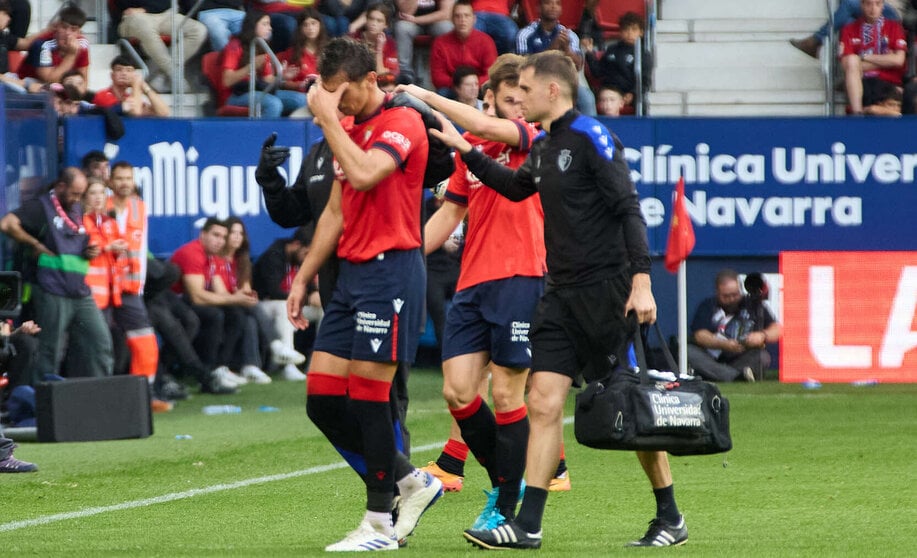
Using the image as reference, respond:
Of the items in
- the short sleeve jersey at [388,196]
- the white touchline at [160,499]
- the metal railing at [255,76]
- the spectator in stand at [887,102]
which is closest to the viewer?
the short sleeve jersey at [388,196]

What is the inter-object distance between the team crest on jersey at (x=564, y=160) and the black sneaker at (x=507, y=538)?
144 cm

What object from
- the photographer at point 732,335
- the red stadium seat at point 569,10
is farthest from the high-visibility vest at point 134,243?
the red stadium seat at point 569,10

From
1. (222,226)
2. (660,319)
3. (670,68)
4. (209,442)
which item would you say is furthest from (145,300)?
(670,68)

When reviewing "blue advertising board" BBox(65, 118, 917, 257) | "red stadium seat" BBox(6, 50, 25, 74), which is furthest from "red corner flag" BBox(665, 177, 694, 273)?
"red stadium seat" BBox(6, 50, 25, 74)

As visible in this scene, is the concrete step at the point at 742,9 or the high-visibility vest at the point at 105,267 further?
the concrete step at the point at 742,9

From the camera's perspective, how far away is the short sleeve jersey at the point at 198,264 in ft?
54.1

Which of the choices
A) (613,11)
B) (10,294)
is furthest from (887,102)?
(10,294)

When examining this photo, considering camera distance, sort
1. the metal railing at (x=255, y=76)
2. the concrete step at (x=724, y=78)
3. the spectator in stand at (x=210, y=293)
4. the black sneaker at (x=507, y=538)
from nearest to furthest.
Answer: the black sneaker at (x=507, y=538) < the spectator in stand at (x=210, y=293) < the metal railing at (x=255, y=76) < the concrete step at (x=724, y=78)

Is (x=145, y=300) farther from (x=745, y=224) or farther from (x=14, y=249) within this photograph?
(x=745, y=224)

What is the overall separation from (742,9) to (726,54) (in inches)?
28.2

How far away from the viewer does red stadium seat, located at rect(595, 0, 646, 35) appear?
63.5 ft

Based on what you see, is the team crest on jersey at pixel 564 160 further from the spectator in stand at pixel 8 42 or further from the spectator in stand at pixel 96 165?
the spectator in stand at pixel 8 42

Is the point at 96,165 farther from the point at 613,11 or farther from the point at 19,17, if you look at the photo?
the point at 613,11

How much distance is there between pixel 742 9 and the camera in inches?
801
